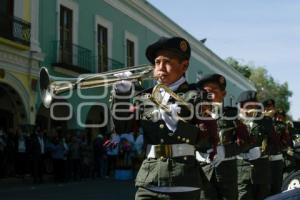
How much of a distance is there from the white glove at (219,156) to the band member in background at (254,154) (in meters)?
0.66

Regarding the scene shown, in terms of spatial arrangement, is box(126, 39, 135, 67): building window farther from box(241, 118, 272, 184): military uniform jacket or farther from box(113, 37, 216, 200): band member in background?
box(113, 37, 216, 200): band member in background

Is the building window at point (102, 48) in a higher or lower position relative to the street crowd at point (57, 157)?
Answer: higher

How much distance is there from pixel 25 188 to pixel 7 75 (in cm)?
437

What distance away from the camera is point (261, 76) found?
3164 inches

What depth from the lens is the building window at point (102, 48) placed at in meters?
24.9

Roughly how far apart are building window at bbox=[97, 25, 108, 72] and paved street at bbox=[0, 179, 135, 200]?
7.28 metres

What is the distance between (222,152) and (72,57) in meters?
15.8

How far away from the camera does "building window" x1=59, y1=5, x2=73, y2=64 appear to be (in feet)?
71.9

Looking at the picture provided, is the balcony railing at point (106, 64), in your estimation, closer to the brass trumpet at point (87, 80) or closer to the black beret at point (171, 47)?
the brass trumpet at point (87, 80)

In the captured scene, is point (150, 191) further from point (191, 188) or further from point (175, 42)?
point (175, 42)

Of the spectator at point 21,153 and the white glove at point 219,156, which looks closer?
the white glove at point 219,156

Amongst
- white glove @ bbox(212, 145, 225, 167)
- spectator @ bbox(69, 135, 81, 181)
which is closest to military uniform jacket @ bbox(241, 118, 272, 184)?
white glove @ bbox(212, 145, 225, 167)

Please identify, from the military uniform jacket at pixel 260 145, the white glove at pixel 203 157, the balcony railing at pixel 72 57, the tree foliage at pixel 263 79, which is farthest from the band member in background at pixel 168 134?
the tree foliage at pixel 263 79

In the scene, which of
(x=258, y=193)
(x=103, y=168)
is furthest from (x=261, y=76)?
(x=258, y=193)
